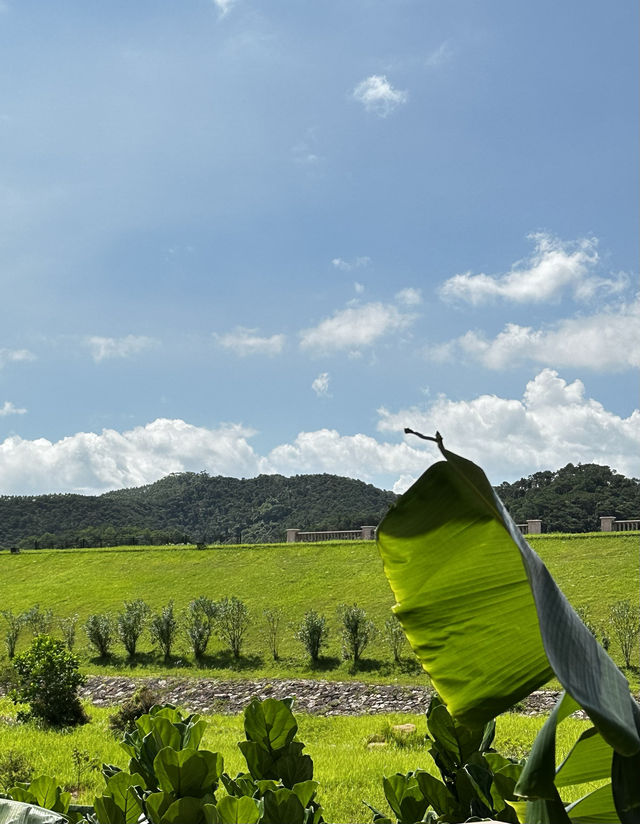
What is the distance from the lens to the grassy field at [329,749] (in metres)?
4.93

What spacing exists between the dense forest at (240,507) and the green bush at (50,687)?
20.6 metres

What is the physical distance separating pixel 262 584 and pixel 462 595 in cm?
1779

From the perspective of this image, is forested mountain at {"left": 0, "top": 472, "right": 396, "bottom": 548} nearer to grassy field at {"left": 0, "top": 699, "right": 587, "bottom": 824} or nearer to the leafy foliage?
grassy field at {"left": 0, "top": 699, "right": 587, "bottom": 824}

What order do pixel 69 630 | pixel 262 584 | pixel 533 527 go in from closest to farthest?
1. pixel 69 630
2. pixel 262 584
3. pixel 533 527

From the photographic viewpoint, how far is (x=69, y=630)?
48.4ft

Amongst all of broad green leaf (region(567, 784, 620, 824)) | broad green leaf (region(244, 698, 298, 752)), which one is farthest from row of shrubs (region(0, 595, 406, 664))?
broad green leaf (region(567, 784, 620, 824))

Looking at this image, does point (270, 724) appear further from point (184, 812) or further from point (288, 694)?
point (288, 694)

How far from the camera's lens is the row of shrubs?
1220 cm

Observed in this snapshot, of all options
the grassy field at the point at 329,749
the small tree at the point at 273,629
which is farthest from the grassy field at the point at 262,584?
the grassy field at the point at 329,749

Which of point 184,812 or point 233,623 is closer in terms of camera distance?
point 184,812

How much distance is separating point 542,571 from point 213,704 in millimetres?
10306

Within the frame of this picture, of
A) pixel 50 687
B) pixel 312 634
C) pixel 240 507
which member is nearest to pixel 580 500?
pixel 312 634

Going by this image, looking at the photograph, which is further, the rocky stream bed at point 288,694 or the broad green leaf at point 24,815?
the rocky stream bed at point 288,694

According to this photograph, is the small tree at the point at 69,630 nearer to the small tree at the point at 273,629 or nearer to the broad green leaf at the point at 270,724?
the small tree at the point at 273,629
